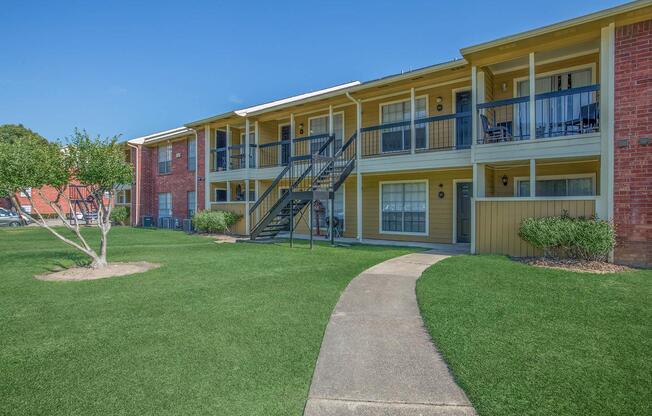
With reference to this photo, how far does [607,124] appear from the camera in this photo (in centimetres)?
827

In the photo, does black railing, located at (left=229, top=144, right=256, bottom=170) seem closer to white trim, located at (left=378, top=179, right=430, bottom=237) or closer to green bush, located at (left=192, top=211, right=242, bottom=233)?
green bush, located at (left=192, top=211, right=242, bottom=233)

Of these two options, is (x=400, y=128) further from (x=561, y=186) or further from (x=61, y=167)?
(x=61, y=167)

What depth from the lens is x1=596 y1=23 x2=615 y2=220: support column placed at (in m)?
8.20

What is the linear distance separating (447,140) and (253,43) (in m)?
14.0

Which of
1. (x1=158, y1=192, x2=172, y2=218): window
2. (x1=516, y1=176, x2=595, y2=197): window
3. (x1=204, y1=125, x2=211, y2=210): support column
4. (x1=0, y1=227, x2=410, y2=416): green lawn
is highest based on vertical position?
(x1=204, y1=125, x2=211, y2=210): support column

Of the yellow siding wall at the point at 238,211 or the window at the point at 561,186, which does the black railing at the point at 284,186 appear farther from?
the window at the point at 561,186

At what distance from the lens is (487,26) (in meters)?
14.1

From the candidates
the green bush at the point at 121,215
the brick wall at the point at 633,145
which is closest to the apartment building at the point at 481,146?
the brick wall at the point at 633,145

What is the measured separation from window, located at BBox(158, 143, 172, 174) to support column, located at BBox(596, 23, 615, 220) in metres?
20.6

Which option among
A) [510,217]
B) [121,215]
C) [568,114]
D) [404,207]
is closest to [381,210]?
[404,207]

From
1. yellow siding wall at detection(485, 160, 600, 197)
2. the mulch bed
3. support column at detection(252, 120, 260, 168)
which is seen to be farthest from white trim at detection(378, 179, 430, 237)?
support column at detection(252, 120, 260, 168)

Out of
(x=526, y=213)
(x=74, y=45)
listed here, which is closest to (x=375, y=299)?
(x=526, y=213)

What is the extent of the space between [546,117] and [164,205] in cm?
2039

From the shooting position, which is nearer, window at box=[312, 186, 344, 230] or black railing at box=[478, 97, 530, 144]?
black railing at box=[478, 97, 530, 144]
